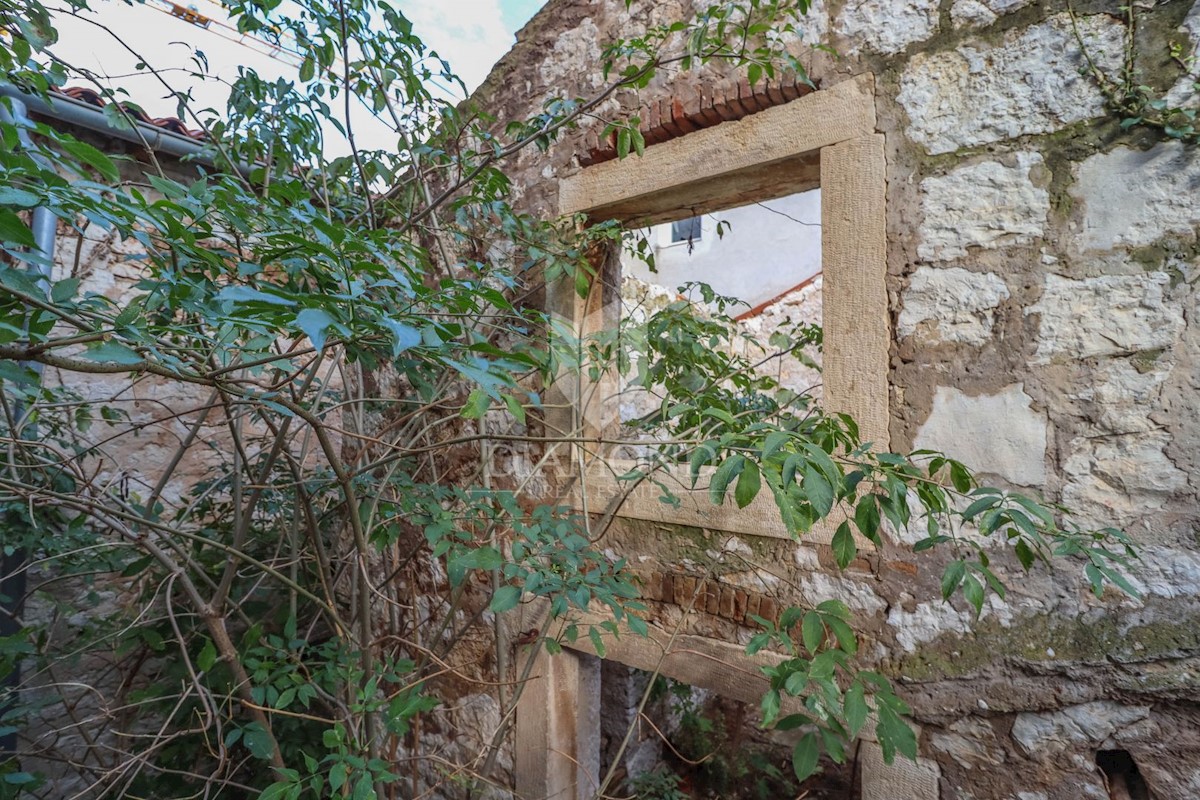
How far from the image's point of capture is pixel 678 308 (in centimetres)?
230

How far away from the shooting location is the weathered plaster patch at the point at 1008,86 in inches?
60.7

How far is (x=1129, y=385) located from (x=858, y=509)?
0.86m

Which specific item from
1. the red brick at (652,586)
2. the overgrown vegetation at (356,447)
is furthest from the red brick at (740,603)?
the red brick at (652,586)

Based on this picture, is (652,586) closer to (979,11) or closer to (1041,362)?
(1041,362)

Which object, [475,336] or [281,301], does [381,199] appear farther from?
[281,301]

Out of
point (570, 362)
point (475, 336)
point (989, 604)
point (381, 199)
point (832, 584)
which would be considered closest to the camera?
point (475, 336)

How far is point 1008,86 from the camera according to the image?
1.63 meters

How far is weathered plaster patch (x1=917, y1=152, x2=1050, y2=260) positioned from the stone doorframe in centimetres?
14

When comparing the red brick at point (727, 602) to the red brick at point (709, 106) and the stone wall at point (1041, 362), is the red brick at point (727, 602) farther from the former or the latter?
the red brick at point (709, 106)

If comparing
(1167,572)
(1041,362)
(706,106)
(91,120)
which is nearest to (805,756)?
(1167,572)

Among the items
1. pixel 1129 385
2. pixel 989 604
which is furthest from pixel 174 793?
pixel 1129 385

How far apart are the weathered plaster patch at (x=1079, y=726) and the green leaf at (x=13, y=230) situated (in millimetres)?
2132

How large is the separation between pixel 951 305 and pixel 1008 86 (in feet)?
1.91

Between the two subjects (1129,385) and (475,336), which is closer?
(475,336)
